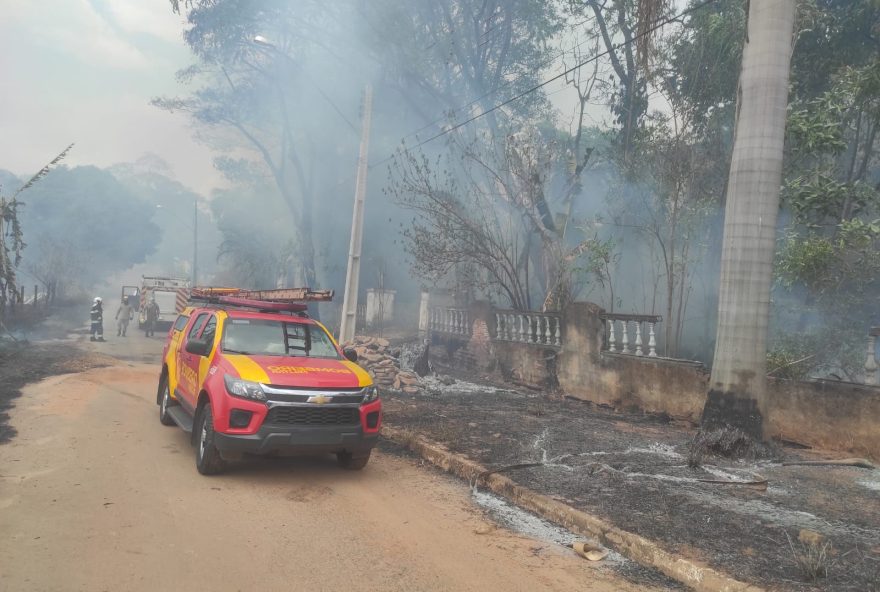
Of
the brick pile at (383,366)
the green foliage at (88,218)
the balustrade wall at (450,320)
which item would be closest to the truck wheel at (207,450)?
the brick pile at (383,366)

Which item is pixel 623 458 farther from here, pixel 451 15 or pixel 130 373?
pixel 451 15

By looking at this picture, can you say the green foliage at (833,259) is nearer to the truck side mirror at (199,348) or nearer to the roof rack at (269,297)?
the roof rack at (269,297)

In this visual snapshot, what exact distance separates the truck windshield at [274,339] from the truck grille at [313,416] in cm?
109

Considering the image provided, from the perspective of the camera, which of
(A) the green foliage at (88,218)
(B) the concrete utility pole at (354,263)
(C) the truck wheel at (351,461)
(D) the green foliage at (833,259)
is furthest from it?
(A) the green foliage at (88,218)

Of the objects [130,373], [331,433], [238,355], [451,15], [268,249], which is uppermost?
[451,15]

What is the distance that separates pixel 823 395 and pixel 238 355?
22.2ft

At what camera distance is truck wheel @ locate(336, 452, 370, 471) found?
6211 millimetres

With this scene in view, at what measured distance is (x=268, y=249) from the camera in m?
36.9

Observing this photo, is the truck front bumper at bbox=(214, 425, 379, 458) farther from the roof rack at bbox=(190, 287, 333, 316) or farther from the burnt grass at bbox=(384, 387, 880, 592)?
the roof rack at bbox=(190, 287, 333, 316)

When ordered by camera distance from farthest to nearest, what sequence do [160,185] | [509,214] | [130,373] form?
[160,185] < [509,214] < [130,373]

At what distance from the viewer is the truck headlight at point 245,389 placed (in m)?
5.52

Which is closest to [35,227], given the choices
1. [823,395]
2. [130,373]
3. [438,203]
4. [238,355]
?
[130,373]

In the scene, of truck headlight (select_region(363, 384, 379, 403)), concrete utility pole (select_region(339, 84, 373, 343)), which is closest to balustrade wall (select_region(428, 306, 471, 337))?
concrete utility pole (select_region(339, 84, 373, 343))

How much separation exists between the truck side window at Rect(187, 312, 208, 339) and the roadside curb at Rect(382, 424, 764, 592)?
9.98 ft
